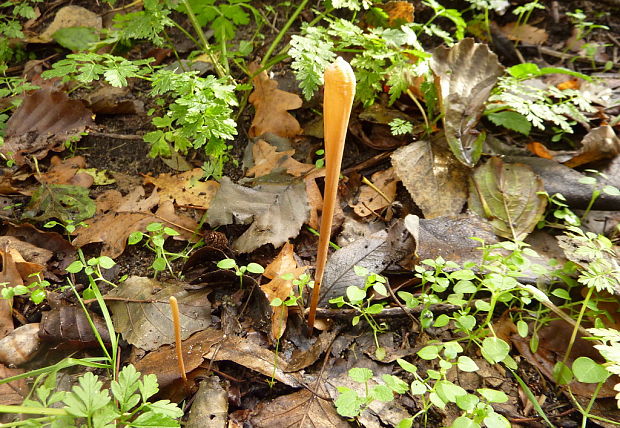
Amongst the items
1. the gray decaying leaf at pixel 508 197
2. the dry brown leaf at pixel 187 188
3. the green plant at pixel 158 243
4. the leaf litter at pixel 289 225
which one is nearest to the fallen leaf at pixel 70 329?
the leaf litter at pixel 289 225

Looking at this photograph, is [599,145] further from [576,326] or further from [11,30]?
[11,30]

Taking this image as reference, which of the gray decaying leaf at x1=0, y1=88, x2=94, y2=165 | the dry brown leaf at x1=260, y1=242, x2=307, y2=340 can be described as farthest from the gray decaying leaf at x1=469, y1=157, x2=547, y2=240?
the gray decaying leaf at x1=0, y1=88, x2=94, y2=165

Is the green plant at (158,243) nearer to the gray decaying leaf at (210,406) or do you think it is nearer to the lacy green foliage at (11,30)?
the gray decaying leaf at (210,406)

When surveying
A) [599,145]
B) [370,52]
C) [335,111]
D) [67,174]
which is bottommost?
[67,174]

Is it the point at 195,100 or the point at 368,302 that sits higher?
the point at 195,100

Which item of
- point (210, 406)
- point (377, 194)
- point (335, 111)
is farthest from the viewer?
point (377, 194)

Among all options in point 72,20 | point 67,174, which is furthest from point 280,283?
point 72,20
